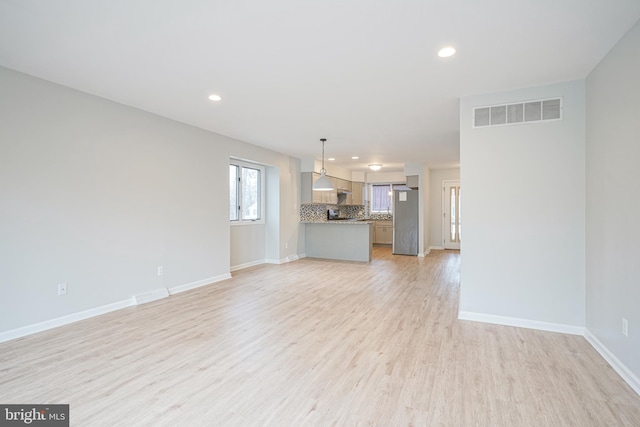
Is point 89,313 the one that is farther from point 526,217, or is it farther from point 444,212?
point 444,212

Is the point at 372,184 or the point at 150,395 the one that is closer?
the point at 150,395

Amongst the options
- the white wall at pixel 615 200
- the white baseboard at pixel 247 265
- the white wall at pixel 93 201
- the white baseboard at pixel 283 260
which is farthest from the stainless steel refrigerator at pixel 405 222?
the white wall at pixel 615 200

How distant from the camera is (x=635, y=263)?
226cm

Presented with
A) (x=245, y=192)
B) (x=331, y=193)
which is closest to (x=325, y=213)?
(x=331, y=193)

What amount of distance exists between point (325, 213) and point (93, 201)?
6522mm

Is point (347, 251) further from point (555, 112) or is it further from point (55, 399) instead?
point (55, 399)

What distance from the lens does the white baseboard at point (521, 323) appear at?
3254 millimetres

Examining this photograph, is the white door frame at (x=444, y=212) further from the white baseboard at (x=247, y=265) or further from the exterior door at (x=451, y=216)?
the white baseboard at (x=247, y=265)

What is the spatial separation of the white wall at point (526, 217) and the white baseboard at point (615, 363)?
25cm

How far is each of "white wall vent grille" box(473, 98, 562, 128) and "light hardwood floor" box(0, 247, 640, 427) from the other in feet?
7.34

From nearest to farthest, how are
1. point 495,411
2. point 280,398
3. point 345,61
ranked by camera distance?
point 495,411
point 280,398
point 345,61

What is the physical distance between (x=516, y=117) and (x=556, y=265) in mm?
1620

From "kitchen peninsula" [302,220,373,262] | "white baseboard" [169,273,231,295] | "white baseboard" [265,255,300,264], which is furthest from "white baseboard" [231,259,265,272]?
"kitchen peninsula" [302,220,373,262]

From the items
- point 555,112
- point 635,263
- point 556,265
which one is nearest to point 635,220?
point 635,263
